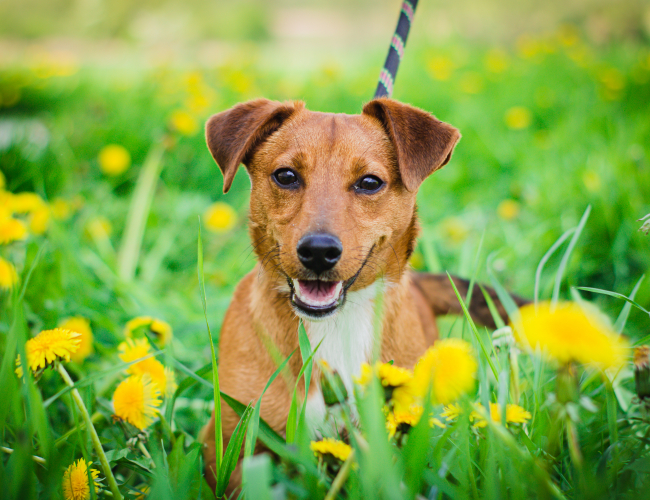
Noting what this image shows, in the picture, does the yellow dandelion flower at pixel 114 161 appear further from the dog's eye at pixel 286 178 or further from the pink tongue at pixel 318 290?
the pink tongue at pixel 318 290

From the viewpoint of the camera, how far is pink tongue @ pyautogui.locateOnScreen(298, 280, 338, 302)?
6.03ft

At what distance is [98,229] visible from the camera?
339cm

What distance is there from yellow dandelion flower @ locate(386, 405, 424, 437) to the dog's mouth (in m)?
0.65

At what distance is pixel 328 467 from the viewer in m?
1.20

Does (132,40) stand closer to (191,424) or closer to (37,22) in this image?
(37,22)

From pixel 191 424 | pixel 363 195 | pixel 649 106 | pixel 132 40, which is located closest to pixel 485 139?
pixel 649 106

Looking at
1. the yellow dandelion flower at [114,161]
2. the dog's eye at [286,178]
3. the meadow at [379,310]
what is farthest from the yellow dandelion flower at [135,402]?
the yellow dandelion flower at [114,161]

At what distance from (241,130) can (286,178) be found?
1.04 ft

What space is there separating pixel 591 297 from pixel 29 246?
12.4ft

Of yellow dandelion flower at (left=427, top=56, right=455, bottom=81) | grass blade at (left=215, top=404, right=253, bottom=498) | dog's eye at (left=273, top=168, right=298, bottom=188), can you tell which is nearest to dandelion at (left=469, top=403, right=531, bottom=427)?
grass blade at (left=215, top=404, right=253, bottom=498)

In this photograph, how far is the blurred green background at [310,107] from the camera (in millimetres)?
3057

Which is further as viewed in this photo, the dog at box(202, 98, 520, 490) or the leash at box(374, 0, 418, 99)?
the leash at box(374, 0, 418, 99)

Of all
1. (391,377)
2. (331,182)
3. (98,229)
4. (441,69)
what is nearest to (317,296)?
(331,182)

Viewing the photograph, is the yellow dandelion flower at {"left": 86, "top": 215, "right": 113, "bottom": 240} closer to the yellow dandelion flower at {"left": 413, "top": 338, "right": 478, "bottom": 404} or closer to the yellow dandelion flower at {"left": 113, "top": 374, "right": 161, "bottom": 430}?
the yellow dandelion flower at {"left": 113, "top": 374, "right": 161, "bottom": 430}
